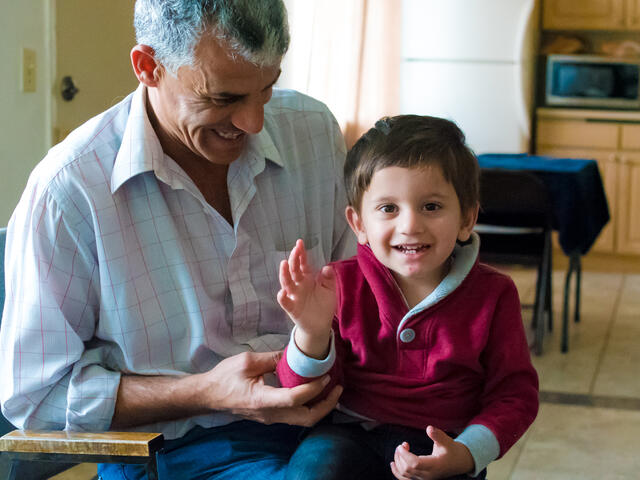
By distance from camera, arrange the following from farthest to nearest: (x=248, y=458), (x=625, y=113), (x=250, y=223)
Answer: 1. (x=625, y=113)
2. (x=250, y=223)
3. (x=248, y=458)

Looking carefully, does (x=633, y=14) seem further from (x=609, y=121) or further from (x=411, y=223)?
(x=411, y=223)

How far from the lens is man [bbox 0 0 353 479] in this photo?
133cm

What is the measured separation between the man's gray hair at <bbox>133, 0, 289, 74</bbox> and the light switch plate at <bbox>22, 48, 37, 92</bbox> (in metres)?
1.61

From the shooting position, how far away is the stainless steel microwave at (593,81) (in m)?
5.56

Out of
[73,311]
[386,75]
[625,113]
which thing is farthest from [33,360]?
[625,113]

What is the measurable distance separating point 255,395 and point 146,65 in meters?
0.55

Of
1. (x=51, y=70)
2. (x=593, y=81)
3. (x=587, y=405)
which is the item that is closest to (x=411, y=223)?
(x=51, y=70)

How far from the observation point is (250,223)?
1.53m

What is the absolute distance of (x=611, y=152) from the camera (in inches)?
219

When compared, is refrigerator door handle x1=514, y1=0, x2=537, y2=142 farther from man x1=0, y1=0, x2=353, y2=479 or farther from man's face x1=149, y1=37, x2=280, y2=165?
man's face x1=149, y1=37, x2=280, y2=165

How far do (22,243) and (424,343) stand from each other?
64 cm

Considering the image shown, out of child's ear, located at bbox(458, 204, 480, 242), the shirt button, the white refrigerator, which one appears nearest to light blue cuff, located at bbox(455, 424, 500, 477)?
the shirt button

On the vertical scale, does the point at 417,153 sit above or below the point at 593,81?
below

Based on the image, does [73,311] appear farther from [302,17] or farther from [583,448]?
[302,17]
